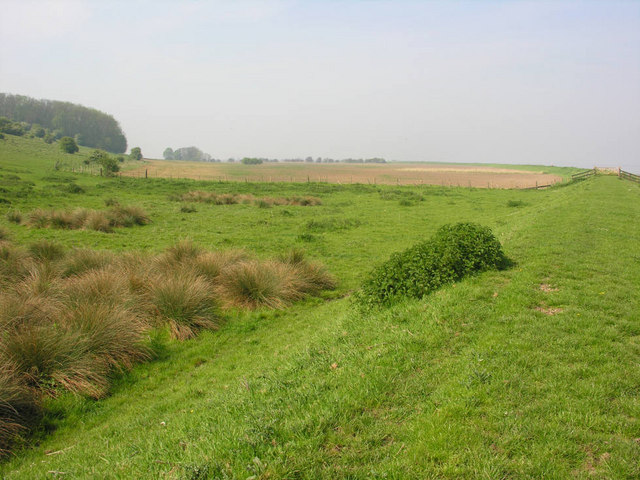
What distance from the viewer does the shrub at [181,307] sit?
834 cm

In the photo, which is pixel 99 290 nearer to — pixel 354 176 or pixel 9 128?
pixel 354 176

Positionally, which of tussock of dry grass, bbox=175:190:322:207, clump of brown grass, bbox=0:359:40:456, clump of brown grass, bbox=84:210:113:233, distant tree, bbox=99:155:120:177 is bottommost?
clump of brown grass, bbox=0:359:40:456

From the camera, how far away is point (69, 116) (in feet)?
473

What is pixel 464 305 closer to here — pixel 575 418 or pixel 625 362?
pixel 625 362

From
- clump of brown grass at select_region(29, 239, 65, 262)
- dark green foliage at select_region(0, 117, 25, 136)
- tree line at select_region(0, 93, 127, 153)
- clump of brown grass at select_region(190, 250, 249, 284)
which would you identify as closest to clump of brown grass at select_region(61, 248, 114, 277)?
clump of brown grass at select_region(29, 239, 65, 262)

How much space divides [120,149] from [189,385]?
18461 centimetres

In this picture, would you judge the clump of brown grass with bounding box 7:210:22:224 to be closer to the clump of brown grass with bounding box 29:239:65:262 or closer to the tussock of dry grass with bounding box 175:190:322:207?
the clump of brown grass with bounding box 29:239:65:262

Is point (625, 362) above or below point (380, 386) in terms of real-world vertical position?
above

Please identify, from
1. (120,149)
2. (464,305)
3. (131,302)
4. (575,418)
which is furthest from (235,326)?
(120,149)

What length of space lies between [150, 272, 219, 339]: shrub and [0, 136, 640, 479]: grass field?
32 centimetres

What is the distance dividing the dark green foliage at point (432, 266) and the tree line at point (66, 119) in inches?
5993

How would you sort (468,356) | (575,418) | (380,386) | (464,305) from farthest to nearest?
(464,305)
(468,356)
(380,386)
(575,418)

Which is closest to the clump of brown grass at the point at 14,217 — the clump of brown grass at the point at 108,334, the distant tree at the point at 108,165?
the clump of brown grass at the point at 108,334

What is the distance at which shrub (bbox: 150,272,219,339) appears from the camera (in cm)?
834
